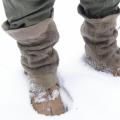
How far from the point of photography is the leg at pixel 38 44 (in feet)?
3.41

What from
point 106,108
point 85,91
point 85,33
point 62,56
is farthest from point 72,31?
point 106,108

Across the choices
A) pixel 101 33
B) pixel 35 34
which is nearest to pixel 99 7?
pixel 101 33

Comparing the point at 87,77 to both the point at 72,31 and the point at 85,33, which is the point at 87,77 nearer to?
the point at 85,33

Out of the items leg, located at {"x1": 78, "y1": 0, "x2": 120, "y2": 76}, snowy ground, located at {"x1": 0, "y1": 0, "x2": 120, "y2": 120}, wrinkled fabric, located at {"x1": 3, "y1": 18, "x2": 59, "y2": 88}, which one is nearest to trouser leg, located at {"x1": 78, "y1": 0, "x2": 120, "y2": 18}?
leg, located at {"x1": 78, "y1": 0, "x2": 120, "y2": 76}

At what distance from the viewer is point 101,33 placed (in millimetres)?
1258

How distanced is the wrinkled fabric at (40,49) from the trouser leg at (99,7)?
133 millimetres

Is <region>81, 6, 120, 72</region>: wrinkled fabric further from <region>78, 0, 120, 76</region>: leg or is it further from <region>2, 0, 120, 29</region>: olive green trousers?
<region>2, 0, 120, 29</region>: olive green trousers

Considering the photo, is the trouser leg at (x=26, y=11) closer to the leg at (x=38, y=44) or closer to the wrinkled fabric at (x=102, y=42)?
the leg at (x=38, y=44)

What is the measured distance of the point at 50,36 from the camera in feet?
3.87

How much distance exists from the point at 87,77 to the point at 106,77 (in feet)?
0.25

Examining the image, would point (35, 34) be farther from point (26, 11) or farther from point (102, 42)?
point (102, 42)

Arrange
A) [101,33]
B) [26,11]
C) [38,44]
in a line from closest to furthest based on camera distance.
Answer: [26,11] → [38,44] → [101,33]

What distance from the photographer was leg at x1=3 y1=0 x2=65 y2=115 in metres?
1.04

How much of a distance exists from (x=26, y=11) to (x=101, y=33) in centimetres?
35
